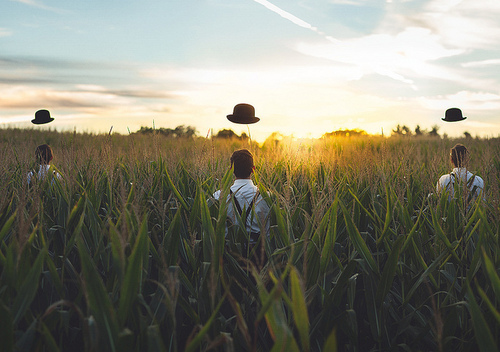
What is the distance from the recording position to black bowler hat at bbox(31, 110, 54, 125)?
1232cm

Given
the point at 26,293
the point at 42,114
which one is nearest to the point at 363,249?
the point at 26,293

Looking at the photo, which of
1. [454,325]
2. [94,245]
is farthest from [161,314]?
[454,325]

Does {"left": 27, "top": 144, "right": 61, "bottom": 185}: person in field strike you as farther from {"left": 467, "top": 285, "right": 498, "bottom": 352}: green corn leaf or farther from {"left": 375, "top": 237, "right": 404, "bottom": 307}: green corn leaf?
{"left": 467, "top": 285, "right": 498, "bottom": 352}: green corn leaf

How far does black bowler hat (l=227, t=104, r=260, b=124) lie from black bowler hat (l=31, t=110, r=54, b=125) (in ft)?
25.8

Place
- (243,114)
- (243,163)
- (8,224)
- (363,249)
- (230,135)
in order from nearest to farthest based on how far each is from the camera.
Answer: (8,224) < (363,249) < (243,163) < (243,114) < (230,135)

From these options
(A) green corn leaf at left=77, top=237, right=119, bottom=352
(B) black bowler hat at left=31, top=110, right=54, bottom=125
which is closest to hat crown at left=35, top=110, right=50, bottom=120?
(B) black bowler hat at left=31, top=110, right=54, bottom=125

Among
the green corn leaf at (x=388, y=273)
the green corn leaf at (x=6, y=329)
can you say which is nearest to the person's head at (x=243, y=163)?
the green corn leaf at (x=388, y=273)

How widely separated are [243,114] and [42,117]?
8422 mm

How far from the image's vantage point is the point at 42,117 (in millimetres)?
12383

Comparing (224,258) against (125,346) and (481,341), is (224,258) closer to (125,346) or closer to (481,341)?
(125,346)

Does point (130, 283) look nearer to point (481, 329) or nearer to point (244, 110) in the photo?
point (481, 329)

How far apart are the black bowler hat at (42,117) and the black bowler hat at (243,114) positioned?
785 centimetres

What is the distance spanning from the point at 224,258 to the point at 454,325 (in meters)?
1.24

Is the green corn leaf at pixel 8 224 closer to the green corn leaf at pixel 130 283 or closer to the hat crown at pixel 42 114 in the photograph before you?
the green corn leaf at pixel 130 283
